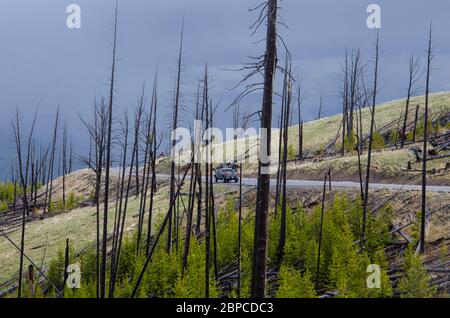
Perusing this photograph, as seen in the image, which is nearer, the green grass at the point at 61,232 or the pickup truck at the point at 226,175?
the green grass at the point at 61,232

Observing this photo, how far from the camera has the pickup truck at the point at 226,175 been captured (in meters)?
45.8

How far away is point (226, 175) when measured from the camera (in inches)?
1807

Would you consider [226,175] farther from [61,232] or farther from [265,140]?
[265,140]

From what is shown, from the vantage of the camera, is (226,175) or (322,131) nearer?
(226,175)

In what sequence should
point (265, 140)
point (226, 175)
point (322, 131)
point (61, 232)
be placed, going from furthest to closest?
point (322, 131), point (226, 175), point (61, 232), point (265, 140)

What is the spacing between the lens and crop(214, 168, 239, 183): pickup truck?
1805 inches

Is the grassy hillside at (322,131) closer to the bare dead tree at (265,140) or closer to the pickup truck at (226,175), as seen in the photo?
the pickup truck at (226,175)

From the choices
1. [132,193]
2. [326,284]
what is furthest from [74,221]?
[326,284]

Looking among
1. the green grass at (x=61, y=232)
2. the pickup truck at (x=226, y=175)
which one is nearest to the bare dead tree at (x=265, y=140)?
the green grass at (x=61, y=232)

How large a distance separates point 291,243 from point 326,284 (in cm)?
324

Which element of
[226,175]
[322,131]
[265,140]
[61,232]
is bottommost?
[61,232]

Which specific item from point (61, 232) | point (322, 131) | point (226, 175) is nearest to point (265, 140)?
point (226, 175)

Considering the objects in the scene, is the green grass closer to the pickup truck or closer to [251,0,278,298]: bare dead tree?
the pickup truck
